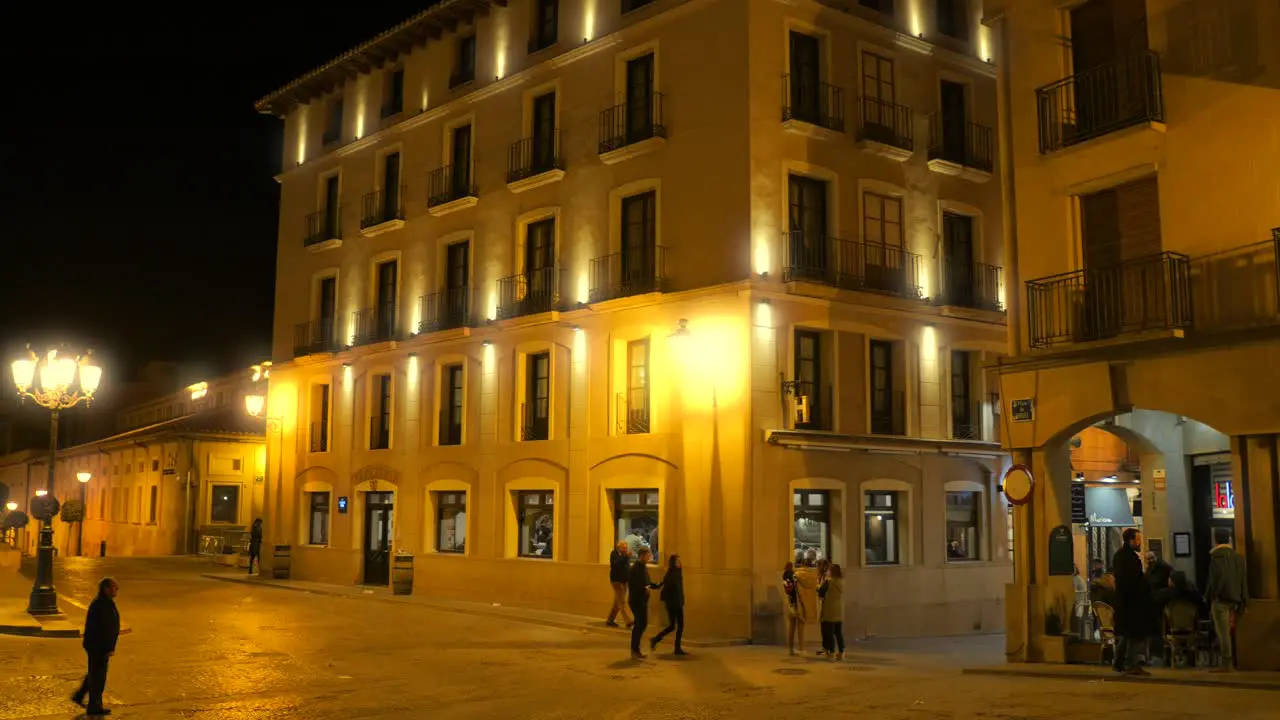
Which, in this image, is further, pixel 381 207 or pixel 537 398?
pixel 381 207

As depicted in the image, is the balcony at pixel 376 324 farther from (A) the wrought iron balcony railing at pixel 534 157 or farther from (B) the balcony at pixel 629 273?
(B) the balcony at pixel 629 273

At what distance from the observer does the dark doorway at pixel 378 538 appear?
3209cm

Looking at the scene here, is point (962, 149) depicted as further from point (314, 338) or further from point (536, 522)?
point (314, 338)

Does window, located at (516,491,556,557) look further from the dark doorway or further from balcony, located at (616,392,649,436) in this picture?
the dark doorway

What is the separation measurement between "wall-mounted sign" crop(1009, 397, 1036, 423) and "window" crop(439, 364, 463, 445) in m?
15.8

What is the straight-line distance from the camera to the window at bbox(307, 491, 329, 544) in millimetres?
34594

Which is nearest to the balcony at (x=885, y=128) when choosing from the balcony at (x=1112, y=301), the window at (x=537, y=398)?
the balcony at (x=1112, y=301)

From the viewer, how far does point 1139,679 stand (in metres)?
14.8

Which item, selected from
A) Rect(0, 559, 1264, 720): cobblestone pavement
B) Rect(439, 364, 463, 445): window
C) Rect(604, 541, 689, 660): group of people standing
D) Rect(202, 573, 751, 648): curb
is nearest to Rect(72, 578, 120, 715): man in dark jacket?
Rect(0, 559, 1264, 720): cobblestone pavement

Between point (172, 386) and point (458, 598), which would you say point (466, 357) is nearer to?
point (458, 598)

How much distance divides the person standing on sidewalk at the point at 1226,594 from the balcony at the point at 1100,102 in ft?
19.6

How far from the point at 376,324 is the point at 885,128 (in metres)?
14.9

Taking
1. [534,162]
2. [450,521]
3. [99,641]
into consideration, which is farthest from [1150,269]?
[450,521]

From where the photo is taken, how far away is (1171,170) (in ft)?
53.2
